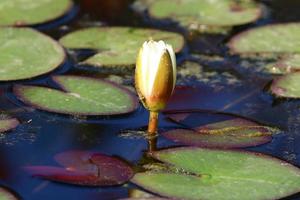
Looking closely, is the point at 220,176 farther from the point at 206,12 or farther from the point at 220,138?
the point at 206,12

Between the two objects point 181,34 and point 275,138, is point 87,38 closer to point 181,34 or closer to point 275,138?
point 181,34

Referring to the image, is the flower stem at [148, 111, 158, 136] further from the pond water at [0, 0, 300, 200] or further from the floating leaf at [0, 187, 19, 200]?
the floating leaf at [0, 187, 19, 200]

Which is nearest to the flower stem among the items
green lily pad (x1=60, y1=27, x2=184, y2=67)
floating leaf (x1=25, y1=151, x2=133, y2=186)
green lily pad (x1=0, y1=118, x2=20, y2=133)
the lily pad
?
the lily pad

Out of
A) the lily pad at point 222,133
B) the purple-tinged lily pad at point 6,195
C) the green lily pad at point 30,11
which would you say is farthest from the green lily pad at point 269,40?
the purple-tinged lily pad at point 6,195

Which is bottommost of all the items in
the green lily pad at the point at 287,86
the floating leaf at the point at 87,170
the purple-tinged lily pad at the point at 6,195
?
the purple-tinged lily pad at the point at 6,195

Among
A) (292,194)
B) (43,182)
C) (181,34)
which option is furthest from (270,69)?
(43,182)

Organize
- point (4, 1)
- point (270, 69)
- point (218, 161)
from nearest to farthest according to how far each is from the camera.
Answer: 1. point (218, 161)
2. point (270, 69)
3. point (4, 1)

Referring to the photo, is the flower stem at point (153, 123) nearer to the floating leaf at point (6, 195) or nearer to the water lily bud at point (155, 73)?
the water lily bud at point (155, 73)
